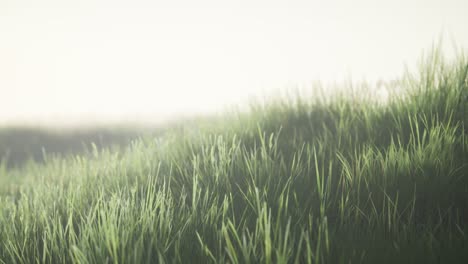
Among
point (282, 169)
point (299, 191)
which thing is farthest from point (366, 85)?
point (299, 191)

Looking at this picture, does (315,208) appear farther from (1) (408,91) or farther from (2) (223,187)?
(1) (408,91)

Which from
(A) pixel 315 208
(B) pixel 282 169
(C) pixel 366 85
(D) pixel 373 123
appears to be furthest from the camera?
(C) pixel 366 85

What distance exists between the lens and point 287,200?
3.28ft

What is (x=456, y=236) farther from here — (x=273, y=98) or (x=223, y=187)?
(x=273, y=98)

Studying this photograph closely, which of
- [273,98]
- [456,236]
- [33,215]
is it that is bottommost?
[456,236]

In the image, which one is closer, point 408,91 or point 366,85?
point 408,91

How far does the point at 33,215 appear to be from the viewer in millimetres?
1337

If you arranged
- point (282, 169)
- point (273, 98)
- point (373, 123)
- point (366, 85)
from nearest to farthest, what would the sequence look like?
1. point (282, 169)
2. point (373, 123)
3. point (366, 85)
4. point (273, 98)

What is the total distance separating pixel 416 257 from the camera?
2.97 feet

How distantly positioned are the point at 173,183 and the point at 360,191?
0.76 metres

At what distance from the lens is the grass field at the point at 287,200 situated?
3.16 ft

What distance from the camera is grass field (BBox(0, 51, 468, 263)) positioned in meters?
0.96

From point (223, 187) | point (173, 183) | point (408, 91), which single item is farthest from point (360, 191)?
point (408, 91)

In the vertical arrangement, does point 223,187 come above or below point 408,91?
below
